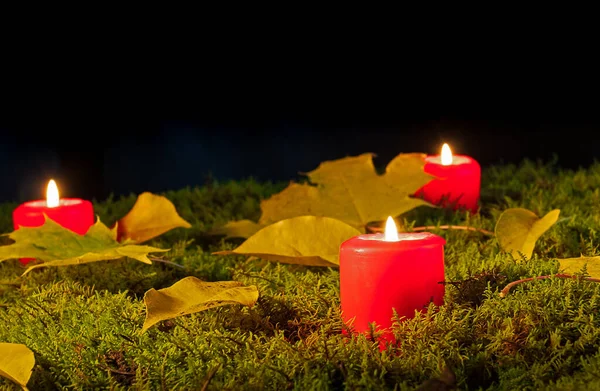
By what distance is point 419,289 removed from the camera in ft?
2.52

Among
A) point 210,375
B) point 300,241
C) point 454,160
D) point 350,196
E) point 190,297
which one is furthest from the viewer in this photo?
point 454,160

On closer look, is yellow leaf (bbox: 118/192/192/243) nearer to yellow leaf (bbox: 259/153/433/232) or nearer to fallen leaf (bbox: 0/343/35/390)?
yellow leaf (bbox: 259/153/433/232)

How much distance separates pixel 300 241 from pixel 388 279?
0.21 metres

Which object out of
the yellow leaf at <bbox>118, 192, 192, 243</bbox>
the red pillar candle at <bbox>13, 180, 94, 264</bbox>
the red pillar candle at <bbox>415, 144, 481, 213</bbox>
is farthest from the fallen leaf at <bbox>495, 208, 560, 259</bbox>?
the red pillar candle at <bbox>13, 180, 94, 264</bbox>

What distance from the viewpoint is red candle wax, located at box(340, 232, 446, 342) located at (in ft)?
2.48

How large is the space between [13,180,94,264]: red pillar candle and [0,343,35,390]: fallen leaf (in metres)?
0.53

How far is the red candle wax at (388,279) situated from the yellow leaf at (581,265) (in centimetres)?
14

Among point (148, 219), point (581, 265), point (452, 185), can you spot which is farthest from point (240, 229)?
point (581, 265)

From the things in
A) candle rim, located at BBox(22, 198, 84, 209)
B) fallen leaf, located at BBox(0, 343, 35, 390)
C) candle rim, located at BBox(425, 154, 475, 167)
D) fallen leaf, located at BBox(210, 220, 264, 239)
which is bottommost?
fallen leaf, located at BBox(0, 343, 35, 390)

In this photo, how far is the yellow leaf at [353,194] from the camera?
3.81ft

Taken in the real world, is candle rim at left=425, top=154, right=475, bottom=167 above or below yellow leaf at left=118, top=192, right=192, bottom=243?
above

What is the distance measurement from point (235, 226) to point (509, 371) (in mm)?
610

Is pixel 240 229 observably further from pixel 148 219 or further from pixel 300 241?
pixel 300 241

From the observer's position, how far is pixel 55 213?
1237 millimetres
